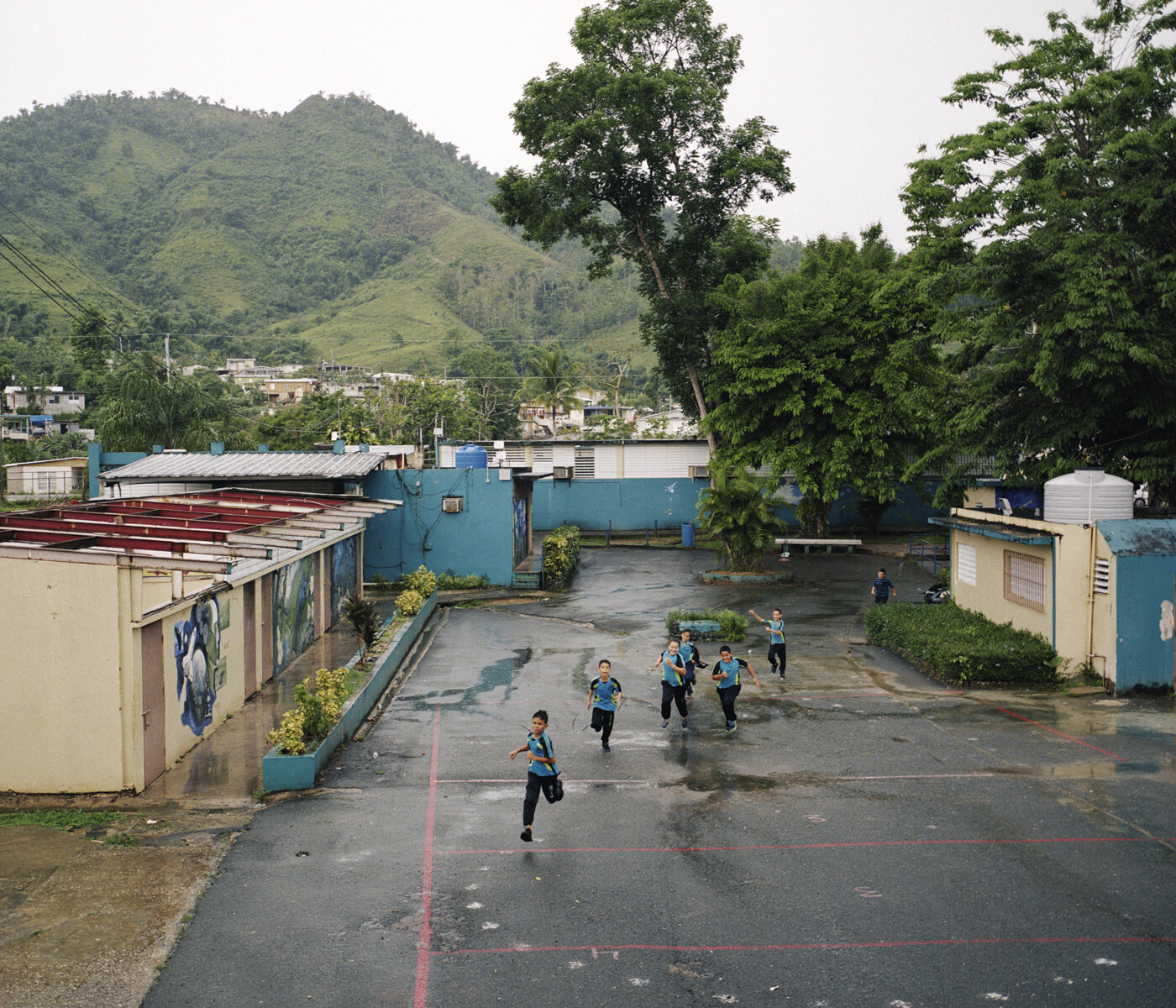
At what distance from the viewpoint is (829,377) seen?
35906 millimetres

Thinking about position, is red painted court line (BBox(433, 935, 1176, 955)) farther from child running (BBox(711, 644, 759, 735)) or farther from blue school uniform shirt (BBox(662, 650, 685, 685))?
blue school uniform shirt (BBox(662, 650, 685, 685))

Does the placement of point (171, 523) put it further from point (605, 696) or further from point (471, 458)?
point (471, 458)

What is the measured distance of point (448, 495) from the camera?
31.1 m

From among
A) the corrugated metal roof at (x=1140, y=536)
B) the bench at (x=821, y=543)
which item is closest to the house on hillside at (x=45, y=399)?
the bench at (x=821, y=543)

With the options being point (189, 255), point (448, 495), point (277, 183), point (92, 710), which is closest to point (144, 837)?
point (92, 710)

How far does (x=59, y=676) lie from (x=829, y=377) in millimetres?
29561

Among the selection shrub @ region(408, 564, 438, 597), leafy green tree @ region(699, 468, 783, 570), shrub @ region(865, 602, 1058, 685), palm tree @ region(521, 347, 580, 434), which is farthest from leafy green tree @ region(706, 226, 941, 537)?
palm tree @ region(521, 347, 580, 434)

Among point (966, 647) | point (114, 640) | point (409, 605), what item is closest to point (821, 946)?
point (114, 640)

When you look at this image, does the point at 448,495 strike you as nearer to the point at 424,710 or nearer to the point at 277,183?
the point at 424,710

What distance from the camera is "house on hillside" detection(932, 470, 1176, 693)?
668 inches

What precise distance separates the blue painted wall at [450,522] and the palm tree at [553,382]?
3895 cm

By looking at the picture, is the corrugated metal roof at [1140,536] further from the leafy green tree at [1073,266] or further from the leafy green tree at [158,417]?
the leafy green tree at [158,417]

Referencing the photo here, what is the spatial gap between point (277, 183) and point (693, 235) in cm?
17610

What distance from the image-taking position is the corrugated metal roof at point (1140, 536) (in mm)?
16969
